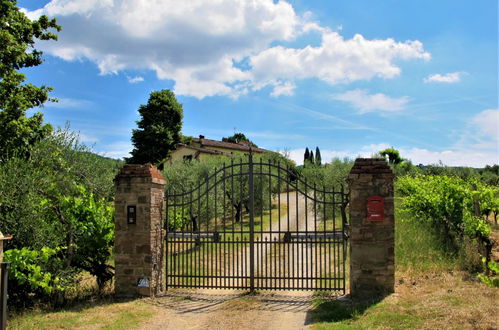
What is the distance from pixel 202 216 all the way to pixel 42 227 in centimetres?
1163

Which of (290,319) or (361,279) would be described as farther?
(361,279)

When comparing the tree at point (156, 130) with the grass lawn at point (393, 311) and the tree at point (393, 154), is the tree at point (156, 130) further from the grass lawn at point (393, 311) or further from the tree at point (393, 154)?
the grass lawn at point (393, 311)

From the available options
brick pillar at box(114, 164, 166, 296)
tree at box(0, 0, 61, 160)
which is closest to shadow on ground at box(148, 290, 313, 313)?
brick pillar at box(114, 164, 166, 296)

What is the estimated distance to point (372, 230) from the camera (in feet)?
24.5

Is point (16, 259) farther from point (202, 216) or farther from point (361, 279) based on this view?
point (202, 216)

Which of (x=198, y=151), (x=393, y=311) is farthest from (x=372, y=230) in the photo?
(x=198, y=151)

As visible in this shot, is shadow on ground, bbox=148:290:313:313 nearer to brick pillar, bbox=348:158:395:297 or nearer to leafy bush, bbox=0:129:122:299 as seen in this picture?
brick pillar, bbox=348:158:395:297

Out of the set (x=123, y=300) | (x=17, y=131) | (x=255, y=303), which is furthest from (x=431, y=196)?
(x=17, y=131)

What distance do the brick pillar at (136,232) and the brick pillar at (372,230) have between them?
4093 mm

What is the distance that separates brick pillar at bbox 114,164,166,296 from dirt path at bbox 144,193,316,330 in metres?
0.56

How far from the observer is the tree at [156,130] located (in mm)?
38406

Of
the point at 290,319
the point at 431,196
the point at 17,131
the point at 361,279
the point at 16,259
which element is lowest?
the point at 290,319

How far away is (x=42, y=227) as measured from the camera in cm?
741

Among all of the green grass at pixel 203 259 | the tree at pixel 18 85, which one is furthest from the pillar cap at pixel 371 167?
the tree at pixel 18 85
